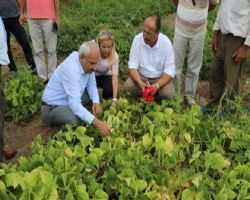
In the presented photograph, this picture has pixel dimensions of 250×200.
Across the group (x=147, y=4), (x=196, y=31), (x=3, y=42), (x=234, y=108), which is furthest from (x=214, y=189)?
(x=147, y=4)

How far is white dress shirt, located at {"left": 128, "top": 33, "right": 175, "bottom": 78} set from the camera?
451cm

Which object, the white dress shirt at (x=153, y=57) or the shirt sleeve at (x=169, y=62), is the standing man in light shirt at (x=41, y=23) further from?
the shirt sleeve at (x=169, y=62)

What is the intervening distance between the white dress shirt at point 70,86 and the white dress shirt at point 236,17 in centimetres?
146

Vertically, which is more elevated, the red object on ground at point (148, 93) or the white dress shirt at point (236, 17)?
the white dress shirt at point (236, 17)

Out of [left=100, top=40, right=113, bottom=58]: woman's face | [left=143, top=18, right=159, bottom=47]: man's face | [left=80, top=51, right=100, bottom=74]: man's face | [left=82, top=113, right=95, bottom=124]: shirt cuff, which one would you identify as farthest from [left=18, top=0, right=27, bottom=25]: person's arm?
[left=82, top=113, right=95, bottom=124]: shirt cuff

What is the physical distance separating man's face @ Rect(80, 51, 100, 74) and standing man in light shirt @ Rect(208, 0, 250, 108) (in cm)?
122

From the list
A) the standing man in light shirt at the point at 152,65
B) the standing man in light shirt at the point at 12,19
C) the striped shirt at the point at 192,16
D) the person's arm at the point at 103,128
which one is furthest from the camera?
the standing man in light shirt at the point at 12,19

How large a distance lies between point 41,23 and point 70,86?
168cm

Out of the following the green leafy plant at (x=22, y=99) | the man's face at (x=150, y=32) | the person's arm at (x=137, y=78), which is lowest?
the green leafy plant at (x=22, y=99)

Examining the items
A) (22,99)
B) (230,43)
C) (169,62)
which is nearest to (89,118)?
(169,62)

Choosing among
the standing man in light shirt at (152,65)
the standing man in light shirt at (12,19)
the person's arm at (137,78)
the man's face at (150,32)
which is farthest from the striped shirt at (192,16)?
the standing man in light shirt at (12,19)

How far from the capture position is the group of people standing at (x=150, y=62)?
3895 millimetres

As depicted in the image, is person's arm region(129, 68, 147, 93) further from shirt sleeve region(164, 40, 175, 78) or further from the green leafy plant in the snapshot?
the green leafy plant

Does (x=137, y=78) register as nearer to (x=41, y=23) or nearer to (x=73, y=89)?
(x=73, y=89)
